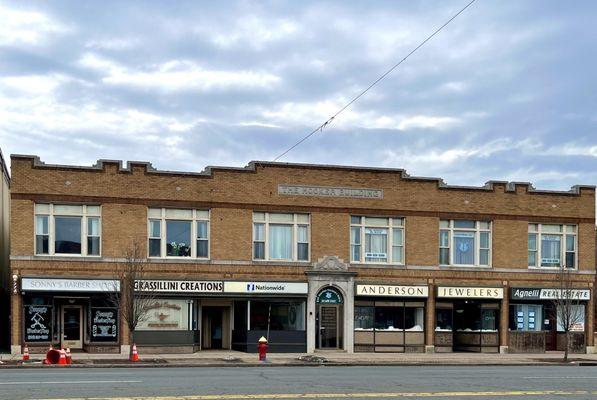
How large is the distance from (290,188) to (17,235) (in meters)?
11.0

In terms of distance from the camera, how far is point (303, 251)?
34.6 metres

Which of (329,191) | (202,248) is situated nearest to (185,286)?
(202,248)

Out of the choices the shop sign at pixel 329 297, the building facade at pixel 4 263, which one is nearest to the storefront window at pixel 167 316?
the shop sign at pixel 329 297

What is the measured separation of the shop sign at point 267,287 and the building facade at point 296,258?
0.14ft

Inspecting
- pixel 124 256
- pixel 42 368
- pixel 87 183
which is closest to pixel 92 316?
pixel 124 256

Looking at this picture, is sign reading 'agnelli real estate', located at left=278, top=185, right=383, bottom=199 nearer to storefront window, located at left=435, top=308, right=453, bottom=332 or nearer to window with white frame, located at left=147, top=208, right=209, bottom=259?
window with white frame, located at left=147, top=208, right=209, bottom=259

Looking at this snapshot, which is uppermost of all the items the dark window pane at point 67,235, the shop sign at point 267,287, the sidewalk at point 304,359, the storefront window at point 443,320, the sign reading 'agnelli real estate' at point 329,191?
the sign reading 'agnelli real estate' at point 329,191

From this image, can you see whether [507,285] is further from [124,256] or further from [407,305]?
[124,256]

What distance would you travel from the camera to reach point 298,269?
3416 cm

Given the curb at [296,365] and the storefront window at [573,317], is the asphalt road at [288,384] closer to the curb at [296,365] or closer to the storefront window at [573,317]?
the curb at [296,365]

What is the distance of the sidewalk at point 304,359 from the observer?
26875 mm

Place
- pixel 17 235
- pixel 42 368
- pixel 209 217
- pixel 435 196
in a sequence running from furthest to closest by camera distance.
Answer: pixel 435 196 → pixel 209 217 → pixel 17 235 → pixel 42 368

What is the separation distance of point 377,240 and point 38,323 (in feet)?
46.8

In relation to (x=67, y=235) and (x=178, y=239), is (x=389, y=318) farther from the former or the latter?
(x=67, y=235)
